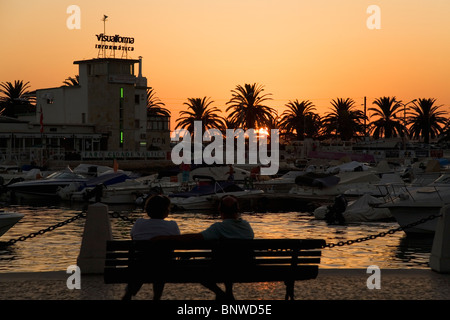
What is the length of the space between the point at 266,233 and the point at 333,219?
5.29m

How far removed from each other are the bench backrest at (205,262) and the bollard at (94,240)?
10.1 ft

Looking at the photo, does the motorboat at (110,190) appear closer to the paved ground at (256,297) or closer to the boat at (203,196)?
the boat at (203,196)

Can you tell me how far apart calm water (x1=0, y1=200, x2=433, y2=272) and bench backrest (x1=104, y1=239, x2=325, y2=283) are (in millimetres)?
12258

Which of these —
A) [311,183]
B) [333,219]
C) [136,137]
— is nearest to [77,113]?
[136,137]

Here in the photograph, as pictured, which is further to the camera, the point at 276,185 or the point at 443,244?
the point at 276,185

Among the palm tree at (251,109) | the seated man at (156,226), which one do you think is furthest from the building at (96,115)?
the seated man at (156,226)

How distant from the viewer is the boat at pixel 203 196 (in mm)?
48594

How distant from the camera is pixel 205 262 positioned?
10828 millimetres

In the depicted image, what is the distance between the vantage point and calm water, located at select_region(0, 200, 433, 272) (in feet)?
80.4

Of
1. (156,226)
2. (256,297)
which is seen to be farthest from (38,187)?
(156,226)

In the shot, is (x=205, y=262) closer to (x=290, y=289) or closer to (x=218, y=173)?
(x=290, y=289)

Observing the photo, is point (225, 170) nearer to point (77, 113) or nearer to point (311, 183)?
point (311, 183)

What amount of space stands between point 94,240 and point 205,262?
377cm

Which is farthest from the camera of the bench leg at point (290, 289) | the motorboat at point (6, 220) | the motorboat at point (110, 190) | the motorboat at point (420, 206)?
the motorboat at point (110, 190)
